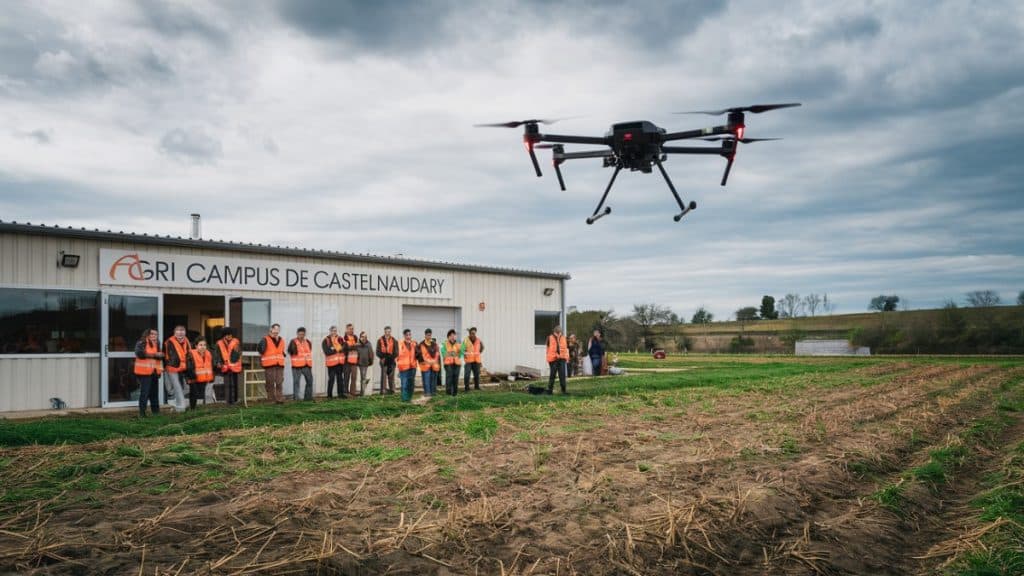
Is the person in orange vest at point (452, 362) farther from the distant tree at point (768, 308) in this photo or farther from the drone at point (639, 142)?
the distant tree at point (768, 308)

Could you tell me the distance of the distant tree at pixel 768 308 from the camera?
313 feet

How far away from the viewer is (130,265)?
15.4 meters

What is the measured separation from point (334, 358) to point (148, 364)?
4.39m

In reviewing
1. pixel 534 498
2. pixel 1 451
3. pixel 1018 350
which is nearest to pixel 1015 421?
pixel 534 498

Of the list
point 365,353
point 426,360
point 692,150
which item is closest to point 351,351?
point 365,353

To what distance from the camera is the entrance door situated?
14.9 metres

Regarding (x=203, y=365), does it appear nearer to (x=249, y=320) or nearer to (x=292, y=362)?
(x=292, y=362)

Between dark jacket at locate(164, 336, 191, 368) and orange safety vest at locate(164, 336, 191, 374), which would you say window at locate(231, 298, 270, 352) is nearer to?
orange safety vest at locate(164, 336, 191, 374)

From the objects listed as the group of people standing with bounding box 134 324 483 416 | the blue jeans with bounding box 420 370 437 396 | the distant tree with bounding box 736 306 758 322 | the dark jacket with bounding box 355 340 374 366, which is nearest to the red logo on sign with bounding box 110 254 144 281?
the group of people standing with bounding box 134 324 483 416

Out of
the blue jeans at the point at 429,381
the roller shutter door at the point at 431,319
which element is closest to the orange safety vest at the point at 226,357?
the blue jeans at the point at 429,381

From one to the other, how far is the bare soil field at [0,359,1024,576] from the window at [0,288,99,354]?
5.53m

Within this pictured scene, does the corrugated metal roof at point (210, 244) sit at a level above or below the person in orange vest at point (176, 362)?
above

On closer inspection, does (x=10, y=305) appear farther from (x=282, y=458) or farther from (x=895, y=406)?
(x=895, y=406)

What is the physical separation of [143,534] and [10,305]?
11.5m
